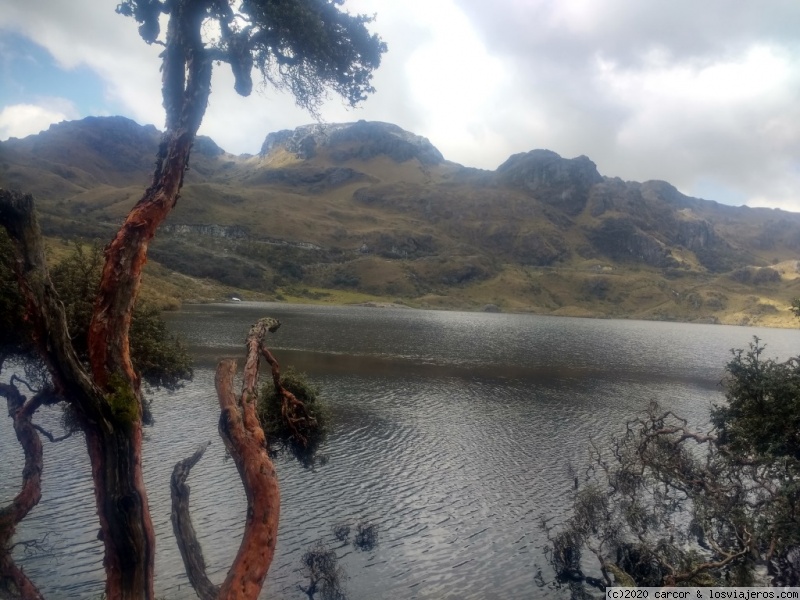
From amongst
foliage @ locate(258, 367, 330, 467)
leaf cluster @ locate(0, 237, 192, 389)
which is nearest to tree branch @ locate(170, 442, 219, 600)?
leaf cluster @ locate(0, 237, 192, 389)

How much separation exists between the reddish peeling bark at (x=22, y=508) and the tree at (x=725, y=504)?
1795cm

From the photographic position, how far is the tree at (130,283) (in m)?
8.66

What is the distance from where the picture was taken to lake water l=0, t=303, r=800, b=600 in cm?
2361

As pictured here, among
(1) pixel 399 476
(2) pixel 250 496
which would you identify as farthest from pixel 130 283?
(1) pixel 399 476

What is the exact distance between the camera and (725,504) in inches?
763

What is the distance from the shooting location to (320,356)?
86.0 metres

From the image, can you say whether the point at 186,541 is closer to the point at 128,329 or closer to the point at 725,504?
the point at 128,329

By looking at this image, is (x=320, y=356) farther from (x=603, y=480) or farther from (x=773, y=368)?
(x=773, y=368)

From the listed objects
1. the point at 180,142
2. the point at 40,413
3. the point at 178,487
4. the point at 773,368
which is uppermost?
the point at 180,142

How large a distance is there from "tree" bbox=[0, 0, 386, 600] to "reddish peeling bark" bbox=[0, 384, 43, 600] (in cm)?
831

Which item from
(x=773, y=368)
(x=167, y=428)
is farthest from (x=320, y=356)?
(x=773, y=368)

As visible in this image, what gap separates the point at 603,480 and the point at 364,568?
20.9 meters

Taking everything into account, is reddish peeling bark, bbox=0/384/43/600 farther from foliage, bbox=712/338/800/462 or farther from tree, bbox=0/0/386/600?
foliage, bbox=712/338/800/462

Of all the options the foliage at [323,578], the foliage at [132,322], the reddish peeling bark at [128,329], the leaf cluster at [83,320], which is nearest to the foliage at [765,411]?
the foliage at [323,578]
